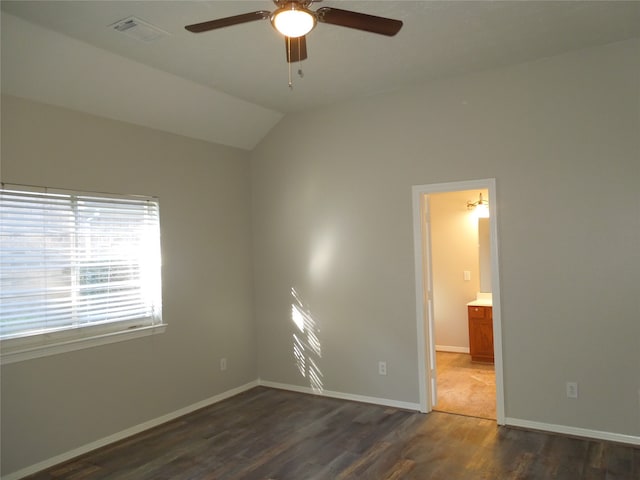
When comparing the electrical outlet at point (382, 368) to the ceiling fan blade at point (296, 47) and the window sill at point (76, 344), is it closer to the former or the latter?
the window sill at point (76, 344)

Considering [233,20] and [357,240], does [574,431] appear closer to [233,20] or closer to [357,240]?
[357,240]

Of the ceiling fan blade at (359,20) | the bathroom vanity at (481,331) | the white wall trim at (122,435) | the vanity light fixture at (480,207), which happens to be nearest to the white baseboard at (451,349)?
the bathroom vanity at (481,331)

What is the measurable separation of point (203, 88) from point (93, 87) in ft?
3.06

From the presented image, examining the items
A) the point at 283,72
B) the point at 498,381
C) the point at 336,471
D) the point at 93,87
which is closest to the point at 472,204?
the point at 498,381

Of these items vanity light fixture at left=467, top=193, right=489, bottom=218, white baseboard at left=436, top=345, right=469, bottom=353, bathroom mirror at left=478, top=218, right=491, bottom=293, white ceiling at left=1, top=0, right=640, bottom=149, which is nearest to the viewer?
white ceiling at left=1, top=0, right=640, bottom=149

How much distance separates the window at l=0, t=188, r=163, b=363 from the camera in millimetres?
3373

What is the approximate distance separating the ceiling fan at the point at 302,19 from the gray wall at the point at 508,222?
80.7 inches

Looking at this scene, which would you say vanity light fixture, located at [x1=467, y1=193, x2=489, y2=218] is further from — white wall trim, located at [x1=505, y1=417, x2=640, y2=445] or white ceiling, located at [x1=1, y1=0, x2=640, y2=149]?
white wall trim, located at [x1=505, y1=417, x2=640, y2=445]

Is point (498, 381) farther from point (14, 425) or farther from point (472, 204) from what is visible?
point (14, 425)

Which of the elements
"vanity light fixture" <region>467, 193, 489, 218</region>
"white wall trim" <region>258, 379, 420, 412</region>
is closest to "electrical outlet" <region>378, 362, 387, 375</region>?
"white wall trim" <region>258, 379, 420, 412</region>

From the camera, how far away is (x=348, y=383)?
190 inches

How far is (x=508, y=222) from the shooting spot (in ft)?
13.1

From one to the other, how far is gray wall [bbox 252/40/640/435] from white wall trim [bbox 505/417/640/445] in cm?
5

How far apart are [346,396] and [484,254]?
282cm
